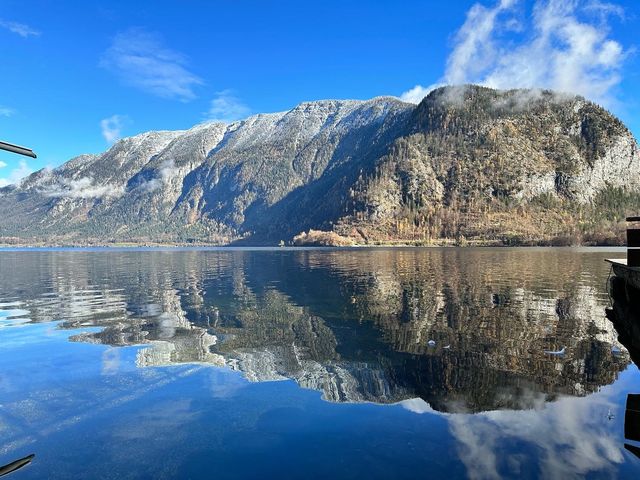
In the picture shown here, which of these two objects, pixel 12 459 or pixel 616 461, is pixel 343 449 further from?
pixel 12 459

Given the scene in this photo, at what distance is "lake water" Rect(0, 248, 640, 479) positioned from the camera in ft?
43.9

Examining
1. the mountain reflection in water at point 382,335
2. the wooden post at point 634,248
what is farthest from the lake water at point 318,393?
the wooden post at point 634,248

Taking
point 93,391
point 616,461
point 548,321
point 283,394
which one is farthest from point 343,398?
point 548,321

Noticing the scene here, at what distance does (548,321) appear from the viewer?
1334 inches

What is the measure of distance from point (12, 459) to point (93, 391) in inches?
251

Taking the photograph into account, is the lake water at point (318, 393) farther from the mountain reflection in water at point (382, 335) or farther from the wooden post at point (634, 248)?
the wooden post at point (634, 248)

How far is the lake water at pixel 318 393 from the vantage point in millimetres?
13367

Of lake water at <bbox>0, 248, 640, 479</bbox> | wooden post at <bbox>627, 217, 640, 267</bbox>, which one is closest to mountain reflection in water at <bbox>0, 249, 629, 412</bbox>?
lake water at <bbox>0, 248, 640, 479</bbox>

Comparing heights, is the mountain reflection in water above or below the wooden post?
below

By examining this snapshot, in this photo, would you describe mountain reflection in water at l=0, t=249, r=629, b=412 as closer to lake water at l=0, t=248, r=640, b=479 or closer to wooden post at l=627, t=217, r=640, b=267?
lake water at l=0, t=248, r=640, b=479

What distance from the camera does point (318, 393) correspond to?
19438mm

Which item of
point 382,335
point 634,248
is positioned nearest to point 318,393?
point 382,335

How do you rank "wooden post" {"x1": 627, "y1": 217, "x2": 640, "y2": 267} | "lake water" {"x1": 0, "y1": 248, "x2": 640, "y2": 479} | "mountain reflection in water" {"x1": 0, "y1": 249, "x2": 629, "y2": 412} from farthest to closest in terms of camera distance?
1. "wooden post" {"x1": 627, "y1": 217, "x2": 640, "y2": 267}
2. "mountain reflection in water" {"x1": 0, "y1": 249, "x2": 629, "y2": 412}
3. "lake water" {"x1": 0, "y1": 248, "x2": 640, "y2": 479}

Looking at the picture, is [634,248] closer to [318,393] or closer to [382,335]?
[382,335]
